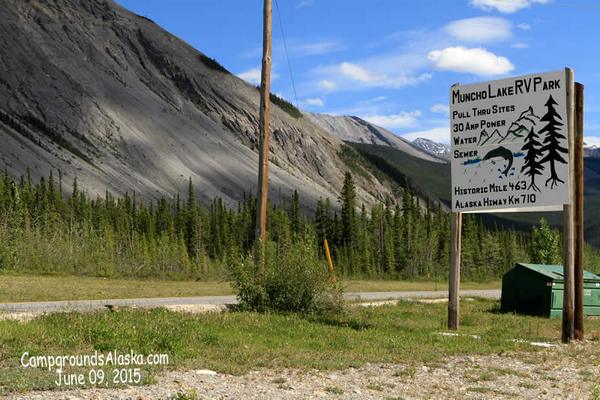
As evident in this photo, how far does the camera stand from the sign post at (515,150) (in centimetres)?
1595

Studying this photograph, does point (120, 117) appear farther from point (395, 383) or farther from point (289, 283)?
point (395, 383)

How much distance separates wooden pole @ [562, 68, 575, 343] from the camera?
15.9 m

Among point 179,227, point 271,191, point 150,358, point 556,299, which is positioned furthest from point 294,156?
point 150,358

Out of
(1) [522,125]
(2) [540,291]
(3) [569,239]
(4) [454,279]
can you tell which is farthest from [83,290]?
(3) [569,239]

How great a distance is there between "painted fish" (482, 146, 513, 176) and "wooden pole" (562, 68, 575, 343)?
4.42ft

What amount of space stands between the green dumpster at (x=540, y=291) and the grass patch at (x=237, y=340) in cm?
481

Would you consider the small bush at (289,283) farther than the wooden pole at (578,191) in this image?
Yes

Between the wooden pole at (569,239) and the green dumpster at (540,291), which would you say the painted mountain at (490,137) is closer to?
the wooden pole at (569,239)

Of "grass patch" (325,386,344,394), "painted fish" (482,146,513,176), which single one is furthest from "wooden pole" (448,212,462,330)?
"grass patch" (325,386,344,394)

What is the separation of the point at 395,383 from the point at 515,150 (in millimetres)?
8588

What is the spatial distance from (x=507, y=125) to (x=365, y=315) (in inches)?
243

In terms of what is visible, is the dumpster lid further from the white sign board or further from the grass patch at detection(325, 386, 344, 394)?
the grass patch at detection(325, 386, 344, 394)

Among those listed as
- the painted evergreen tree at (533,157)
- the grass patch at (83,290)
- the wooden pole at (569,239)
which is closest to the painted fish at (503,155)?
the painted evergreen tree at (533,157)

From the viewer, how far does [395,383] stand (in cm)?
970
